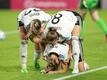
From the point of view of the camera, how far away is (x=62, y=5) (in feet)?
81.5

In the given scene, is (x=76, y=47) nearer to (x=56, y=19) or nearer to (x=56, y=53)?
(x=56, y=53)

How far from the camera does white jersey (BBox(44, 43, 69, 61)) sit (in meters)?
8.93

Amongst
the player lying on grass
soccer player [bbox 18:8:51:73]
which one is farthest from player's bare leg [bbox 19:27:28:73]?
the player lying on grass

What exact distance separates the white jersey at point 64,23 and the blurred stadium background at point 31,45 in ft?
2.29

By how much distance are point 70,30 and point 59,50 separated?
0.37 m

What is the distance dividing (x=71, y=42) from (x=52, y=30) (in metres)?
0.40

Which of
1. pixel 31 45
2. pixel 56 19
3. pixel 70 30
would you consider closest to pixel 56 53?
pixel 70 30

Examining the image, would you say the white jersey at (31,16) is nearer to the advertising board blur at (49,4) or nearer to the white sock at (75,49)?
the white sock at (75,49)

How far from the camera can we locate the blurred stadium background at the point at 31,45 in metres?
8.95

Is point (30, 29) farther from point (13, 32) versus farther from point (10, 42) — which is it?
point (13, 32)

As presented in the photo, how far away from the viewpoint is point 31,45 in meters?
12.9

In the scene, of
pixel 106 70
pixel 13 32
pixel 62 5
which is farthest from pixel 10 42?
pixel 62 5

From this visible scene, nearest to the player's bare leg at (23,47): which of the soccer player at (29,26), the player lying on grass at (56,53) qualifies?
the soccer player at (29,26)

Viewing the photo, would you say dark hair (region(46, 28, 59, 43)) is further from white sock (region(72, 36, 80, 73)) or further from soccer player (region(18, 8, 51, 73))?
white sock (region(72, 36, 80, 73))
